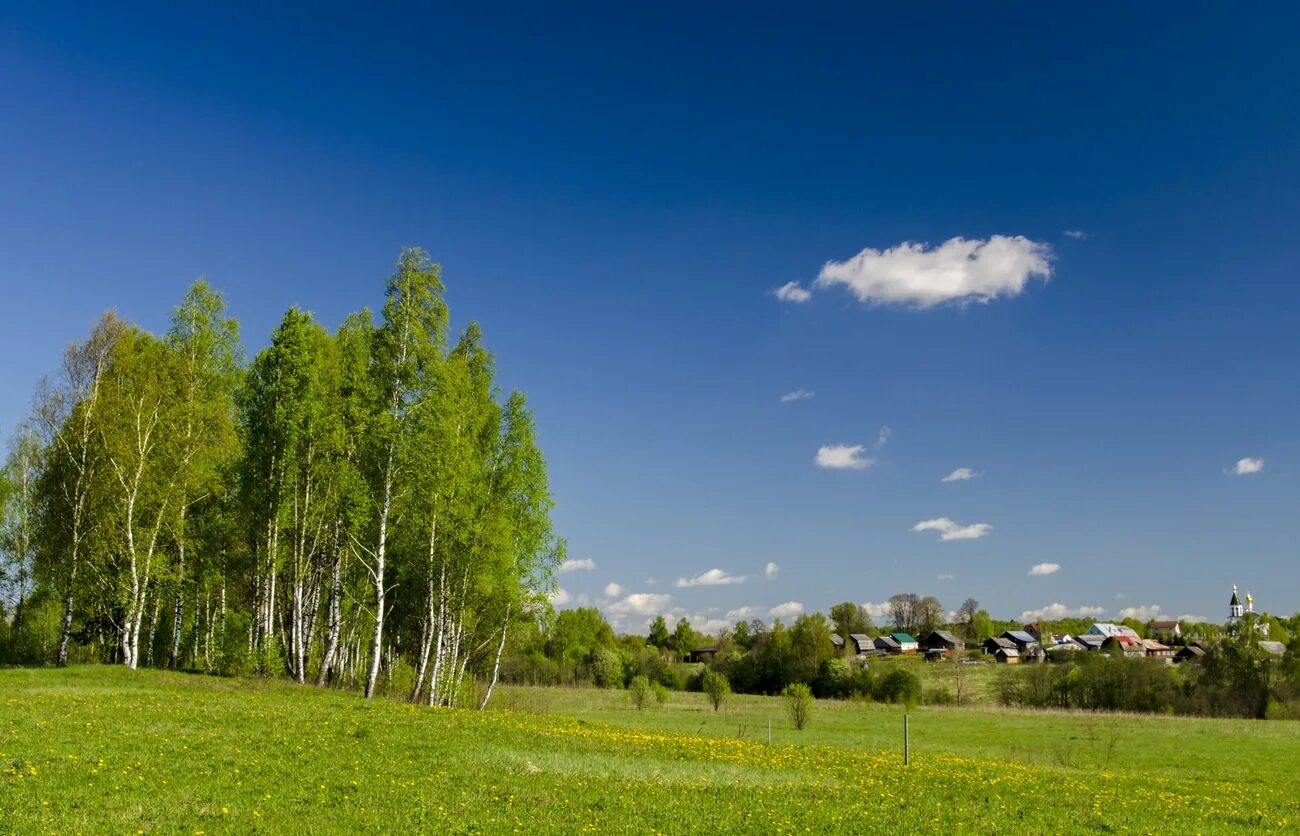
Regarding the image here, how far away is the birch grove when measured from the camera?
3503 centimetres

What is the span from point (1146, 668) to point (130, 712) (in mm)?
100992

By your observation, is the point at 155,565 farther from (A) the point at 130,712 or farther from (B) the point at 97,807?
(B) the point at 97,807

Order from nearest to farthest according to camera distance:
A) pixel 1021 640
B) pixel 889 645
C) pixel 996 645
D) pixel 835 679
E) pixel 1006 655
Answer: pixel 835 679 → pixel 1006 655 → pixel 996 645 → pixel 889 645 → pixel 1021 640

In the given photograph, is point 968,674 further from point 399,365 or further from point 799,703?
point 399,365

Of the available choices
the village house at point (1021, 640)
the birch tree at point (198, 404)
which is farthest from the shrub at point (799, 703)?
the village house at point (1021, 640)

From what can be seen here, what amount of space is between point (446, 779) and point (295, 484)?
897 inches

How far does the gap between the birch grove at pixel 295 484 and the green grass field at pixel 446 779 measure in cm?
654

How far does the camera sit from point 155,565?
118 feet

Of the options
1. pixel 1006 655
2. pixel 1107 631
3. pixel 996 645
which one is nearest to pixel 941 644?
pixel 996 645

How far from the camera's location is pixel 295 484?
36219 mm

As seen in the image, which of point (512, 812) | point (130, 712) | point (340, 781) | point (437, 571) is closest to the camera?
point (512, 812)

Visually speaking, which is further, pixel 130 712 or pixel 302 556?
pixel 302 556

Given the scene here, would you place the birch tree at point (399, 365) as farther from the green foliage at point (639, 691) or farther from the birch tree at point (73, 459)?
the green foliage at point (639, 691)

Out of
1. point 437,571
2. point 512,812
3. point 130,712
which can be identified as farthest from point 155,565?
→ point 512,812
